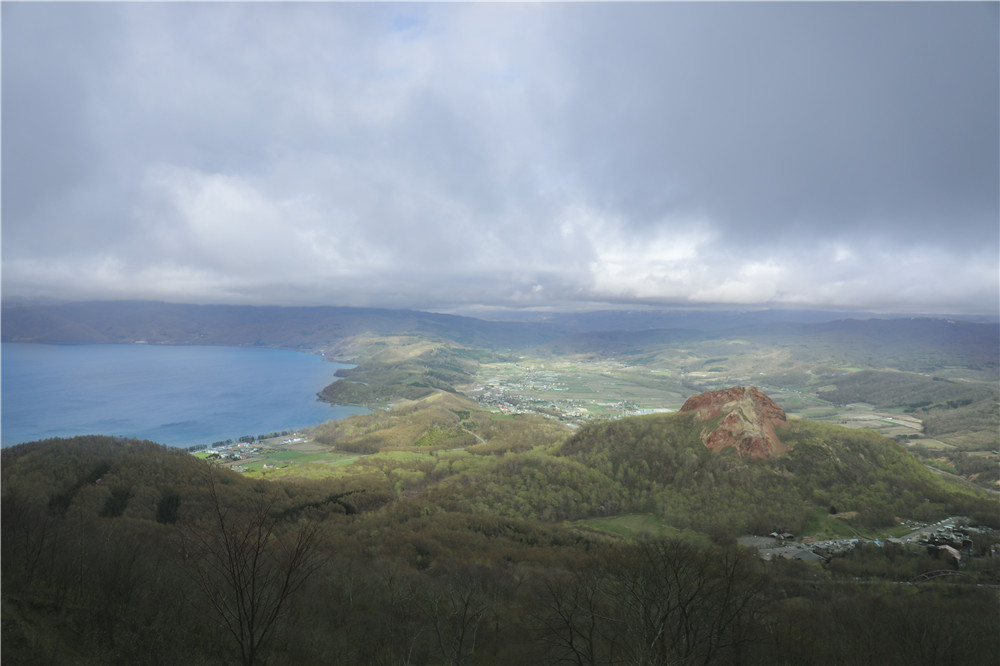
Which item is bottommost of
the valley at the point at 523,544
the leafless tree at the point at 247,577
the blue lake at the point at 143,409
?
the blue lake at the point at 143,409

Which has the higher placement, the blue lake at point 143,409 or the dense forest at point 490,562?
the dense forest at point 490,562

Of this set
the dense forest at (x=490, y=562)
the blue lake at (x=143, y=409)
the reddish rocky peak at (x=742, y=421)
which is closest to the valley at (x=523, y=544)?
the dense forest at (x=490, y=562)

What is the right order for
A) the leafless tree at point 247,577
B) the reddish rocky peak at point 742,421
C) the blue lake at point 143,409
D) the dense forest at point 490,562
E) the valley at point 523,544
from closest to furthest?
1. the leafless tree at point 247,577
2. the dense forest at point 490,562
3. the valley at point 523,544
4. the reddish rocky peak at point 742,421
5. the blue lake at point 143,409

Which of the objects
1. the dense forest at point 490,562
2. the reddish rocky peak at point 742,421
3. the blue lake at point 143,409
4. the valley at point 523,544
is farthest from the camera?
the blue lake at point 143,409

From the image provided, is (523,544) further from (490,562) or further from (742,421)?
(742,421)

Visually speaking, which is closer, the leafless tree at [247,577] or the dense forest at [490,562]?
the leafless tree at [247,577]

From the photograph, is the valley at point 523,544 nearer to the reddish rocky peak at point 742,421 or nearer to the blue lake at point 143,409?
the reddish rocky peak at point 742,421
